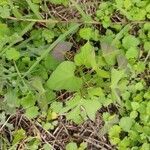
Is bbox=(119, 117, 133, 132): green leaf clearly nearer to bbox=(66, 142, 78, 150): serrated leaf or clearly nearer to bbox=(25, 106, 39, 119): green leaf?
bbox=(66, 142, 78, 150): serrated leaf

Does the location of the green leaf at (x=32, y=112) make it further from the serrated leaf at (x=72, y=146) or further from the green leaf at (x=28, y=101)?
the serrated leaf at (x=72, y=146)

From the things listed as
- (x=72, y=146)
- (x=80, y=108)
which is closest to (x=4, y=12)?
(x=80, y=108)

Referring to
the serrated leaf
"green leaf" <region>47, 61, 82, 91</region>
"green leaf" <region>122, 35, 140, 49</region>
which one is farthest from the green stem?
the serrated leaf

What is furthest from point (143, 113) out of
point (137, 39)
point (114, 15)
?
point (114, 15)

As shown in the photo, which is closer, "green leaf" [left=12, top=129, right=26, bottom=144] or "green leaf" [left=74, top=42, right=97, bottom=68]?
"green leaf" [left=74, top=42, right=97, bottom=68]

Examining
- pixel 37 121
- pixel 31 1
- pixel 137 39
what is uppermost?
pixel 31 1

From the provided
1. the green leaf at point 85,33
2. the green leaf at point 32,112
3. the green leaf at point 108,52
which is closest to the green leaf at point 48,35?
the green leaf at point 85,33

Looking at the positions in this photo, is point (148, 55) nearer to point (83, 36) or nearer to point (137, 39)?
point (137, 39)

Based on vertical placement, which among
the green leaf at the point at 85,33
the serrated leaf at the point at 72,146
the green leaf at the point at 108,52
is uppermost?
the green leaf at the point at 85,33
